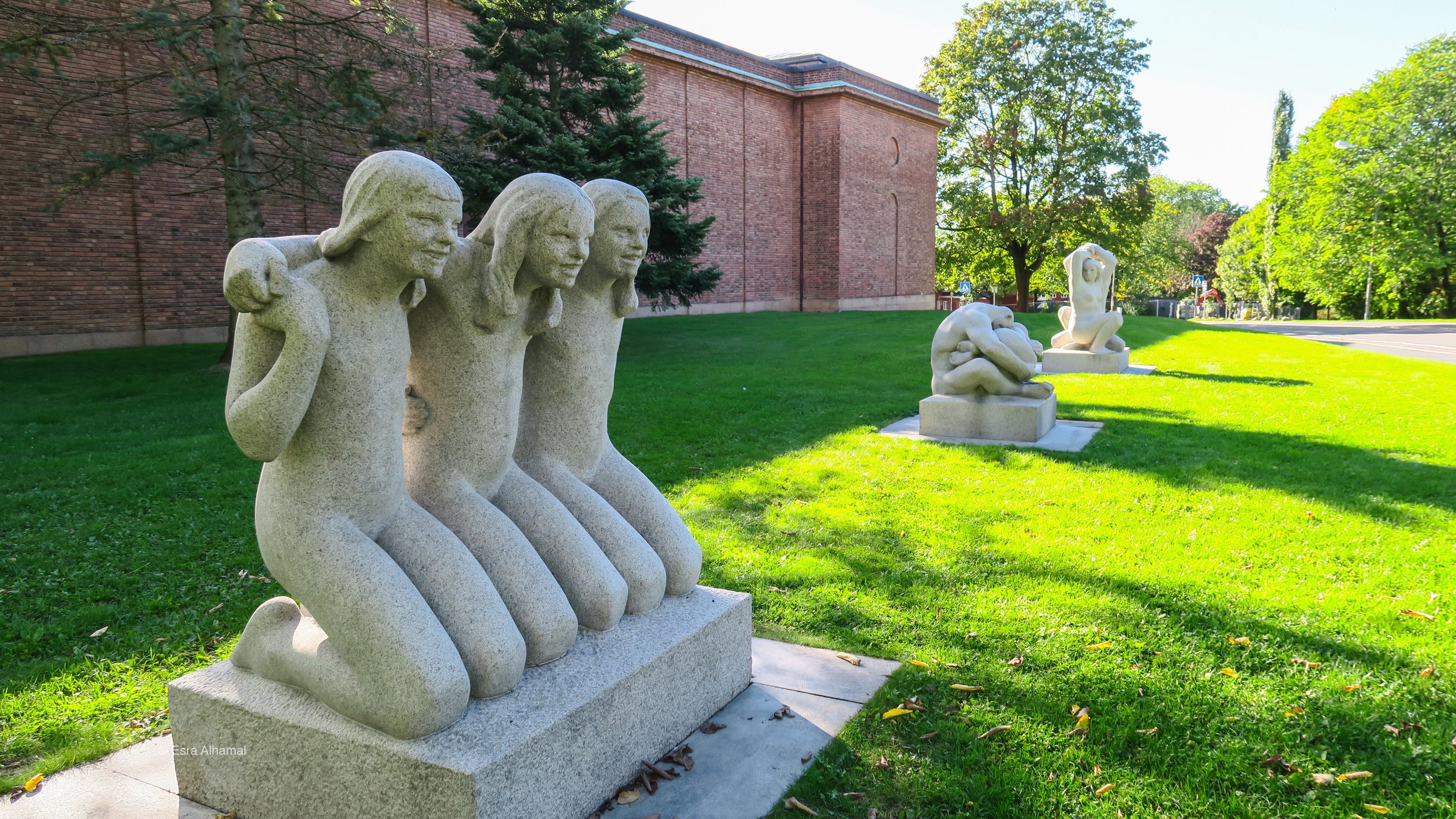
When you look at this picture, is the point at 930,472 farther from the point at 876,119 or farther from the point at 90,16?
the point at 876,119

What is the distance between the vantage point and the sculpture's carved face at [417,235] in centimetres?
252

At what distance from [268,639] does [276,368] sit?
39.0 inches

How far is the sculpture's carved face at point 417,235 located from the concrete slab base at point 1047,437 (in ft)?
22.7

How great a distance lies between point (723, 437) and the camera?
9094 millimetres

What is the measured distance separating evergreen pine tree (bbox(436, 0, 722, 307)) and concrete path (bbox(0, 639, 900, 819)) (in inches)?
468

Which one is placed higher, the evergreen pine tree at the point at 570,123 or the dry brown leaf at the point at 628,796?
the evergreen pine tree at the point at 570,123

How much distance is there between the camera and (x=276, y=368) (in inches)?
94.1

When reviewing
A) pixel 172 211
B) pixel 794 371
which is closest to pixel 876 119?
pixel 794 371

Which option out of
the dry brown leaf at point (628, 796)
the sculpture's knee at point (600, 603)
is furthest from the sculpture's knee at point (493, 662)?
the dry brown leaf at point (628, 796)

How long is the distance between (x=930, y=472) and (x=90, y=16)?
16.1 metres

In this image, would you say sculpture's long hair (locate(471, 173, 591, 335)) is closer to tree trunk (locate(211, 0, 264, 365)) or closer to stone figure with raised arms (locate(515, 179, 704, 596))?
stone figure with raised arms (locate(515, 179, 704, 596))

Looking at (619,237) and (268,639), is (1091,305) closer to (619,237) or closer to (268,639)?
(619,237)

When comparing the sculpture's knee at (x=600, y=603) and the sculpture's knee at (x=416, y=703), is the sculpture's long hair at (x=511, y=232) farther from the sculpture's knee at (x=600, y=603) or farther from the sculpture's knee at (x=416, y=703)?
the sculpture's knee at (x=416, y=703)

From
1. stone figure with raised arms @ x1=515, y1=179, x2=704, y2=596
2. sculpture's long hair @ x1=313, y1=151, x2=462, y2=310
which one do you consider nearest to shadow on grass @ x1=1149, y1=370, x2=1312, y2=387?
stone figure with raised arms @ x1=515, y1=179, x2=704, y2=596
